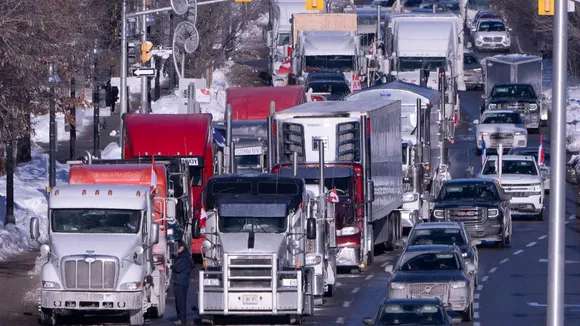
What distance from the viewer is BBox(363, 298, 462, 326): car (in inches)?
808

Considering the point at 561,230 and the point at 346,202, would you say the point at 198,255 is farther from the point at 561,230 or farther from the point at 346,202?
the point at 561,230

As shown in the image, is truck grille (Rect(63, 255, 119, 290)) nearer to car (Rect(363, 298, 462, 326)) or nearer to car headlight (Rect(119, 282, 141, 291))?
car headlight (Rect(119, 282, 141, 291))

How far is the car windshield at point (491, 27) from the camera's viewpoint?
8238 centimetres

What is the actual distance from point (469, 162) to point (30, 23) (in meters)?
29.3

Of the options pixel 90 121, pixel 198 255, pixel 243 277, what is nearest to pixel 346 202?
pixel 198 255

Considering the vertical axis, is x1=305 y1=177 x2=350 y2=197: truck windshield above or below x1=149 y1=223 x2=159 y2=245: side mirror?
above

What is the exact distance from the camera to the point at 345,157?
32125mm

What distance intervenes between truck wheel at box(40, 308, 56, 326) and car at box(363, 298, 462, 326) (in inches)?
271

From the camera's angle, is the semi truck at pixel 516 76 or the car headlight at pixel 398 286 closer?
the car headlight at pixel 398 286

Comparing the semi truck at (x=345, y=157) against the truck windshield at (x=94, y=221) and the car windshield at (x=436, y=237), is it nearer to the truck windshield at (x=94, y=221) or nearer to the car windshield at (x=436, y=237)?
the car windshield at (x=436, y=237)

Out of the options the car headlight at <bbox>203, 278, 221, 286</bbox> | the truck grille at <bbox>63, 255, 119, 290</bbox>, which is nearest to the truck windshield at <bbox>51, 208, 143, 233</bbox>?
the truck grille at <bbox>63, 255, 119, 290</bbox>

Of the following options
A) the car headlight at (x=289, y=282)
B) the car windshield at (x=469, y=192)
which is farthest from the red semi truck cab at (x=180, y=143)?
the car headlight at (x=289, y=282)

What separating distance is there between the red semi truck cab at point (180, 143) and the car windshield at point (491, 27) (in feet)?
163

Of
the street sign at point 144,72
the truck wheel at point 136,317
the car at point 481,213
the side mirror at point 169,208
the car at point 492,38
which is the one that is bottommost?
the truck wheel at point 136,317
